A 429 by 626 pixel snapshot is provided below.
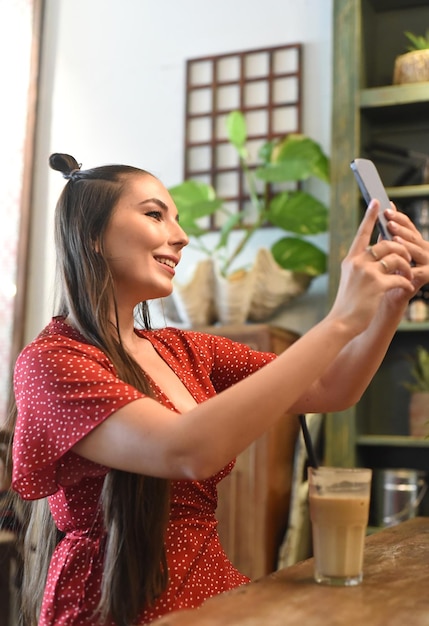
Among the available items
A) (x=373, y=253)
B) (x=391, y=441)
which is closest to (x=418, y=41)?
(x=391, y=441)

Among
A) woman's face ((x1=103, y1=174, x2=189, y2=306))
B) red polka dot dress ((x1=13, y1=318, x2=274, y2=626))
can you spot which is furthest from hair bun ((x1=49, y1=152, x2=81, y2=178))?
red polka dot dress ((x1=13, y1=318, x2=274, y2=626))

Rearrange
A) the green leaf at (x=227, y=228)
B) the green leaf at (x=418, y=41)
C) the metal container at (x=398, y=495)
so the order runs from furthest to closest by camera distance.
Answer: the green leaf at (x=227, y=228) < the green leaf at (x=418, y=41) < the metal container at (x=398, y=495)

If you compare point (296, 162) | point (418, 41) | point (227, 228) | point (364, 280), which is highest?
point (418, 41)

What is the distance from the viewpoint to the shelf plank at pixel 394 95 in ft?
10.4

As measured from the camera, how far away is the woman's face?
142 cm

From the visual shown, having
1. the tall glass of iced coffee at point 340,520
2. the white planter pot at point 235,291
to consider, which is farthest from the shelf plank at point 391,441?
the tall glass of iced coffee at point 340,520

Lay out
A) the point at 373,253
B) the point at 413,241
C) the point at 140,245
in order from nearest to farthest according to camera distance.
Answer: the point at 373,253 < the point at 413,241 < the point at 140,245

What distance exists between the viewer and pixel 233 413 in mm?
1069

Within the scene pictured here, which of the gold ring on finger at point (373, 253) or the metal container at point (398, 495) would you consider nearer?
the gold ring on finger at point (373, 253)

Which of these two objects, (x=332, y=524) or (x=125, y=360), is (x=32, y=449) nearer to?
(x=125, y=360)

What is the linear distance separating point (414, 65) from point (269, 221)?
0.85 meters

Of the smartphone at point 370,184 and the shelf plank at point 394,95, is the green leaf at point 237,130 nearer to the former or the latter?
the shelf plank at point 394,95

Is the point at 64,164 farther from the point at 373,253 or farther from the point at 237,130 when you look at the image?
the point at 237,130

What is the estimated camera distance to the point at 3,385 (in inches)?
159
